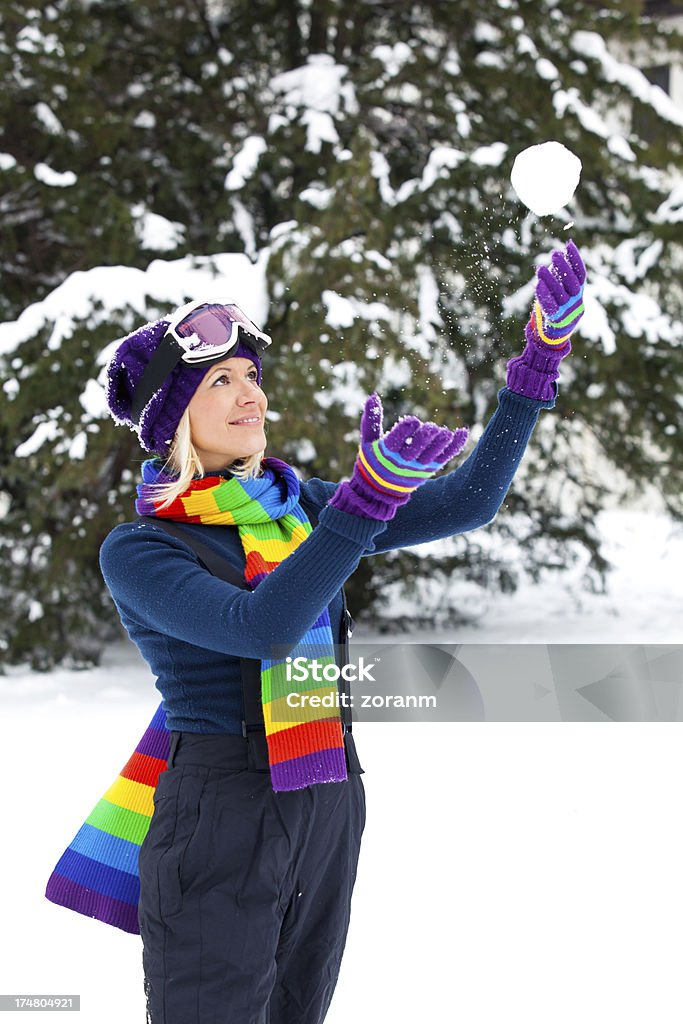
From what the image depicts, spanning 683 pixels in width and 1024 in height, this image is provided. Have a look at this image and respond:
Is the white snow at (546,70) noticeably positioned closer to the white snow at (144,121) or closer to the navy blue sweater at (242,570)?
the white snow at (144,121)

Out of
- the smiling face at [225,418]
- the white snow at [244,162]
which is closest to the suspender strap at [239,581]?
the smiling face at [225,418]

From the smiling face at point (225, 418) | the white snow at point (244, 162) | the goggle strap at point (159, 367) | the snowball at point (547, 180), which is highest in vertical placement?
the snowball at point (547, 180)

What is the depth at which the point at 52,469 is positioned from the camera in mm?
5559

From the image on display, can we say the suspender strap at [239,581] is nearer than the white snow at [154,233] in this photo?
Yes

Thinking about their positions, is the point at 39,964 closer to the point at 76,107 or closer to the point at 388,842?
the point at 388,842

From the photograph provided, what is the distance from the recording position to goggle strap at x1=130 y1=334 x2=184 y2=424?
A: 1617mm

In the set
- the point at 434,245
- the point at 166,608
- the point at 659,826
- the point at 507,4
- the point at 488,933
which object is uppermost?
the point at 166,608

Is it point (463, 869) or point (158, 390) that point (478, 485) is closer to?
point (158, 390)

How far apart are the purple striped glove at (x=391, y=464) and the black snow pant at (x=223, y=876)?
1.46ft

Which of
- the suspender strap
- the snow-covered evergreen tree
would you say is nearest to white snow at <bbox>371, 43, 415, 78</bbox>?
the snow-covered evergreen tree

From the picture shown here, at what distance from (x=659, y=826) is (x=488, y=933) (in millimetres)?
1066

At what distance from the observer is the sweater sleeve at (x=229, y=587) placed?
1.28 m

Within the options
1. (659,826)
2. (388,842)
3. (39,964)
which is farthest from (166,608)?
(659,826)

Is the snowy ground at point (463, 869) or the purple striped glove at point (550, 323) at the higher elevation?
the purple striped glove at point (550, 323)
